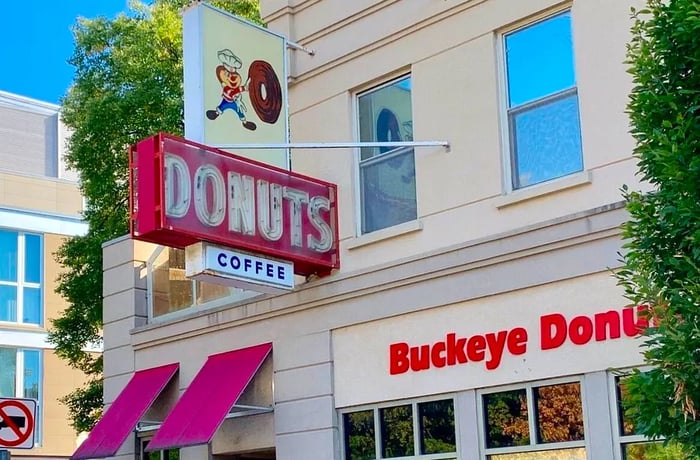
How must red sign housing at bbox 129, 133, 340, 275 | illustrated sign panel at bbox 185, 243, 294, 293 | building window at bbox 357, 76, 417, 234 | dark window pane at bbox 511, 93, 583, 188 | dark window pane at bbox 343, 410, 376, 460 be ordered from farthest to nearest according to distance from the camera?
building window at bbox 357, 76, 417, 234 < dark window pane at bbox 343, 410, 376, 460 < illustrated sign panel at bbox 185, 243, 294, 293 < red sign housing at bbox 129, 133, 340, 275 < dark window pane at bbox 511, 93, 583, 188

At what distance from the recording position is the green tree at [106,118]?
79.0ft

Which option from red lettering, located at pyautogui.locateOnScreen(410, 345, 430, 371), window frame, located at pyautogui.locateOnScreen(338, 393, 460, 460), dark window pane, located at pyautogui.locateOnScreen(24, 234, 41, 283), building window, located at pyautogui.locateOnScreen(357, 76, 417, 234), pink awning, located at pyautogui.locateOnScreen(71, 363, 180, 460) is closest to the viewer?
window frame, located at pyautogui.locateOnScreen(338, 393, 460, 460)

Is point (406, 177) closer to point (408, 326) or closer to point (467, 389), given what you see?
point (408, 326)

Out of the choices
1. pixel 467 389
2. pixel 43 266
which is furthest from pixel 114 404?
pixel 43 266

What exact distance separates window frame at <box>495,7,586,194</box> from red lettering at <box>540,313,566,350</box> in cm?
142

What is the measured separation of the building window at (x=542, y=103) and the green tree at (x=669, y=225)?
16.2ft

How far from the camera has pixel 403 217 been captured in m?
14.3

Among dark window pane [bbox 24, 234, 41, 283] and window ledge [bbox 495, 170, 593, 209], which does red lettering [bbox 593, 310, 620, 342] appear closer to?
window ledge [bbox 495, 170, 593, 209]

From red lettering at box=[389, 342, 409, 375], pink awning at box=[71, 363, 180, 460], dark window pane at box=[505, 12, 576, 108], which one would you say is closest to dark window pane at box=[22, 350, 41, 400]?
pink awning at box=[71, 363, 180, 460]

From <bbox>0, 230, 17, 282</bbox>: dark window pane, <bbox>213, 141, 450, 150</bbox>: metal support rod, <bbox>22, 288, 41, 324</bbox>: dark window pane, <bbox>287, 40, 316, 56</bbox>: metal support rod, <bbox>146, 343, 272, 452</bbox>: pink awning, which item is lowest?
<bbox>146, 343, 272, 452</bbox>: pink awning

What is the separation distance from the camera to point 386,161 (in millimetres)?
14703

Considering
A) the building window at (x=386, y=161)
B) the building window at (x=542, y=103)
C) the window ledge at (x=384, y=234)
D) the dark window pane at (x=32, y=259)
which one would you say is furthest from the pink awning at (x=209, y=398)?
the dark window pane at (x=32, y=259)

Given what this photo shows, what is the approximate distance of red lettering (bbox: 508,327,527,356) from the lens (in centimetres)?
1257

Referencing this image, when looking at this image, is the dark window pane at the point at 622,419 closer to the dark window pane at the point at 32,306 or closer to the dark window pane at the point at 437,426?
the dark window pane at the point at 437,426
